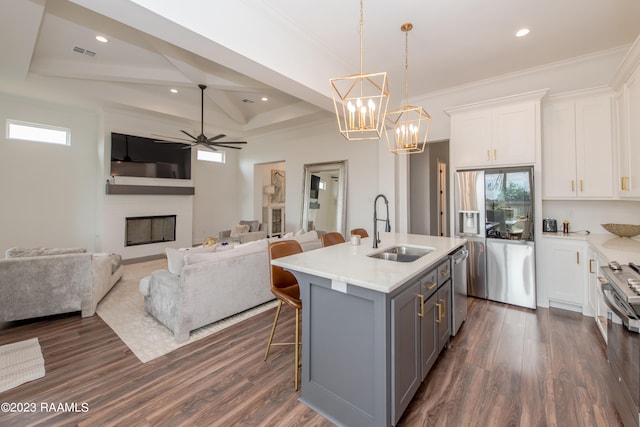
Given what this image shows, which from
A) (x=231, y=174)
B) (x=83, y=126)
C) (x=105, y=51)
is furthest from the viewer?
(x=231, y=174)

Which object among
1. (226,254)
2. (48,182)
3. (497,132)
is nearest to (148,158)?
(48,182)

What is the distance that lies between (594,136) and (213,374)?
489 centimetres

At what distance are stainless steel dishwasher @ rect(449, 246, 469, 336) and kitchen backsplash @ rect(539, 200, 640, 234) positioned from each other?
152 centimetres

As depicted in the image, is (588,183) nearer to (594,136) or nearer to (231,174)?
(594,136)

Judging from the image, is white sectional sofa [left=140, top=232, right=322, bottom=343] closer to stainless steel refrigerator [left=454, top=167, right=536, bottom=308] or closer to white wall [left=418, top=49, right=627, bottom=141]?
stainless steel refrigerator [left=454, top=167, right=536, bottom=308]

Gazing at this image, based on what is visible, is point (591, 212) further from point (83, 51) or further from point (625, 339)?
point (83, 51)

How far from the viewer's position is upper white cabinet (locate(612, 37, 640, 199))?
246cm

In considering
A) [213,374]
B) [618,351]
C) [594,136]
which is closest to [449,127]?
[594,136]

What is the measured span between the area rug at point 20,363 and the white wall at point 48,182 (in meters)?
3.76

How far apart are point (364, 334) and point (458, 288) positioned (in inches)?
61.2

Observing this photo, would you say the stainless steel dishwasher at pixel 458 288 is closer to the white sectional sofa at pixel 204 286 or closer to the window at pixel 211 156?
the white sectional sofa at pixel 204 286

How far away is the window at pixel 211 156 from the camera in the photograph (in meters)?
7.64

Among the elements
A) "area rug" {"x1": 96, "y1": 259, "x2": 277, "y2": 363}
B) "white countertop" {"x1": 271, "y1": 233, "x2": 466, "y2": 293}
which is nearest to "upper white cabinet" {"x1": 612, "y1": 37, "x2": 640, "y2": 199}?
"white countertop" {"x1": 271, "y1": 233, "x2": 466, "y2": 293}

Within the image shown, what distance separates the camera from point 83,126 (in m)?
5.68
